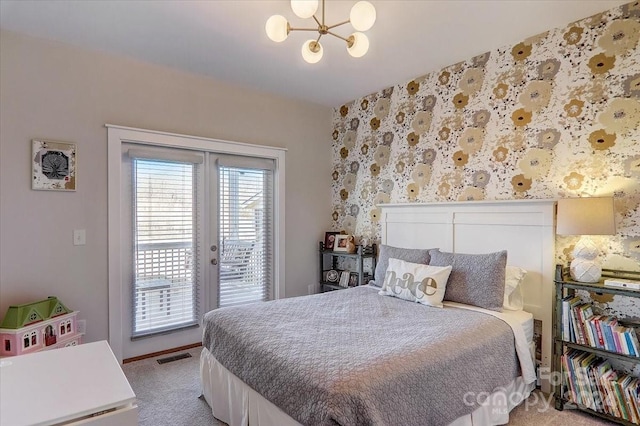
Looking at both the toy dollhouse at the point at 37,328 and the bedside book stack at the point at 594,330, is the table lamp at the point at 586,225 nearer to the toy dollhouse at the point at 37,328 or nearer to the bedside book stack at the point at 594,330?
the bedside book stack at the point at 594,330

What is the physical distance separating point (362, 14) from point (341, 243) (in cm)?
270

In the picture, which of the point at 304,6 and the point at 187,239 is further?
the point at 187,239

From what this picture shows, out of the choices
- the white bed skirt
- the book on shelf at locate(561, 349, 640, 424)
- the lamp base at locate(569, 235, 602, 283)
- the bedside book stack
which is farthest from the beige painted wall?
the book on shelf at locate(561, 349, 640, 424)

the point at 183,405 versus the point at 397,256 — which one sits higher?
the point at 397,256

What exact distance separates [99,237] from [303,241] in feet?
6.86

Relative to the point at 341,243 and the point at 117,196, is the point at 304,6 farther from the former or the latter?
the point at 341,243

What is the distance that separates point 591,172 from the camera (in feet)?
8.01

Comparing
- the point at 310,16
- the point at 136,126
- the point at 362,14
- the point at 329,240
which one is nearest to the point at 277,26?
the point at 310,16

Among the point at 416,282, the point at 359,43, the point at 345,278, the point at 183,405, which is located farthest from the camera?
the point at 345,278

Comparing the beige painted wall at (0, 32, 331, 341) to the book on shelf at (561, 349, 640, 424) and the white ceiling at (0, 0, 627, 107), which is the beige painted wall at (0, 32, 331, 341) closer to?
the white ceiling at (0, 0, 627, 107)

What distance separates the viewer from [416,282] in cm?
270

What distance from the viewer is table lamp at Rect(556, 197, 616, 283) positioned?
2135 millimetres

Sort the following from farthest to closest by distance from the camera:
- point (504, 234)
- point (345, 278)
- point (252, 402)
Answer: point (345, 278) → point (504, 234) → point (252, 402)

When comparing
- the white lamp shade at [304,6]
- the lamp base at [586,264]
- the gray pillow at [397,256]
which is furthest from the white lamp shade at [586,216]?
the white lamp shade at [304,6]
